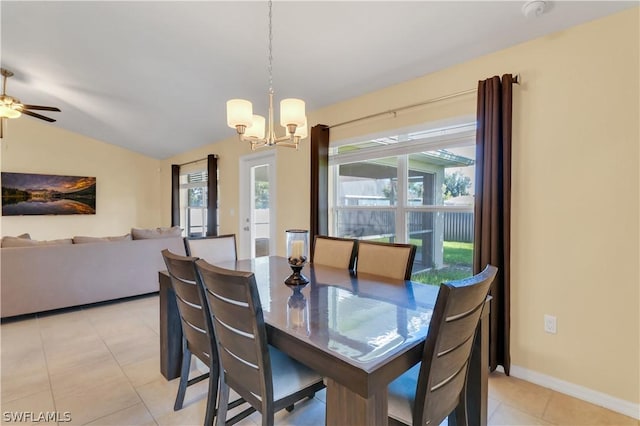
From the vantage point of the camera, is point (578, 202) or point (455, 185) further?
point (455, 185)

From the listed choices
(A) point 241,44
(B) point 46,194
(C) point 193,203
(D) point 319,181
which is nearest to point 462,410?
(D) point 319,181

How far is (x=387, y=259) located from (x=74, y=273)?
3487 mm

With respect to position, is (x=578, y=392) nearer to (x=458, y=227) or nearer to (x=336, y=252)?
(x=458, y=227)

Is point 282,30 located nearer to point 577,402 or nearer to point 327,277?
point 327,277

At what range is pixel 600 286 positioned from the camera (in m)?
1.93

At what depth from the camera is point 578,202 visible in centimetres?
200

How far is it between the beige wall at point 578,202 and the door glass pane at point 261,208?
3048 millimetres

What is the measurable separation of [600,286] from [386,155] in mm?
A: 1929

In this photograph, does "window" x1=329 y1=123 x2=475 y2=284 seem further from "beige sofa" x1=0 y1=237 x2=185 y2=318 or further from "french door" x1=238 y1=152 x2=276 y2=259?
"beige sofa" x1=0 y1=237 x2=185 y2=318

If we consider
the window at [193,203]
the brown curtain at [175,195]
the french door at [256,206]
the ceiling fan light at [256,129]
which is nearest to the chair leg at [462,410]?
the ceiling fan light at [256,129]

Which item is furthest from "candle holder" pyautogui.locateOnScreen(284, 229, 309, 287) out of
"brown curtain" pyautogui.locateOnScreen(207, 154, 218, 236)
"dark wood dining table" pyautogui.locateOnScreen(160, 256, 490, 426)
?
"brown curtain" pyautogui.locateOnScreen(207, 154, 218, 236)

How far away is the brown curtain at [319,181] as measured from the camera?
351 centimetres

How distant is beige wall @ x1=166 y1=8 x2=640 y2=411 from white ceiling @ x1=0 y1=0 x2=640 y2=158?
0.23 meters

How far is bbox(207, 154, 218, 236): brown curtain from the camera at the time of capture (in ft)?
17.5
